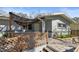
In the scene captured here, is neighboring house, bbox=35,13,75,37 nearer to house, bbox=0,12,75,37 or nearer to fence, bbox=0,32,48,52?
house, bbox=0,12,75,37

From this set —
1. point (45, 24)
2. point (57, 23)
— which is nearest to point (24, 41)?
point (45, 24)

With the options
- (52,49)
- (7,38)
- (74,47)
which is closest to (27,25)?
(7,38)

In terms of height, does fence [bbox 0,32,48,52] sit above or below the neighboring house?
below

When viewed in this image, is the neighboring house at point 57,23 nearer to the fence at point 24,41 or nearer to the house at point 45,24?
the house at point 45,24

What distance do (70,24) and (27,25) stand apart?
667 mm

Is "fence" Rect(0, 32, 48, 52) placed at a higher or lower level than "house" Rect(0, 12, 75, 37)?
lower

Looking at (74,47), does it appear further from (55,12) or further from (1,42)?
(1,42)

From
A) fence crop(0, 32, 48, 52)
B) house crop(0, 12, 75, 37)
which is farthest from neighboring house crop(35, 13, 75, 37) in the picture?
fence crop(0, 32, 48, 52)

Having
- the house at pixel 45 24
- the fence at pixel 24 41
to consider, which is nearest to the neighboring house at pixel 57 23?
the house at pixel 45 24

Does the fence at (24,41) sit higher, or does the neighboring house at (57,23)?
the neighboring house at (57,23)

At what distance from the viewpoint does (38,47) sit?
271 centimetres

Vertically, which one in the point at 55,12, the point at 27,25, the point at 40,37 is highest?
the point at 55,12

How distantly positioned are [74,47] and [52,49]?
35cm
